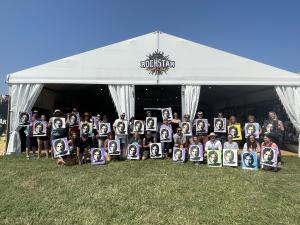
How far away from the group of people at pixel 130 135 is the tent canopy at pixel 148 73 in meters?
1.38

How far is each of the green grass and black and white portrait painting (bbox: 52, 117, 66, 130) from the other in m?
1.32

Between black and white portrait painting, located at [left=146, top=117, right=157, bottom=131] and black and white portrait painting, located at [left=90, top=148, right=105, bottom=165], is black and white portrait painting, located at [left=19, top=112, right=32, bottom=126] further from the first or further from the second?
black and white portrait painting, located at [left=146, top=117, right=157, bottom=131]

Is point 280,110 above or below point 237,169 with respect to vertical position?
above

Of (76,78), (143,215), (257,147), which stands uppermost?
(76,78)

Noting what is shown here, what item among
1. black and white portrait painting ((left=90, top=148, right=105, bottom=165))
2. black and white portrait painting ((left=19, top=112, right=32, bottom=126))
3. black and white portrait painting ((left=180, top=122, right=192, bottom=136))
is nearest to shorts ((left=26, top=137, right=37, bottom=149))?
black and white portrait painting ((left=19, top=112, right=32, bottom=126))

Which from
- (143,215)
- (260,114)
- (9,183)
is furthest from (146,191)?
(260,114)

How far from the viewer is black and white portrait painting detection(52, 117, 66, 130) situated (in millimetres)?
9639

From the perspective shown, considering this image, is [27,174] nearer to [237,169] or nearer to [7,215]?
[7,215]

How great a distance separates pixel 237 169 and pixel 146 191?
3209 millimetres

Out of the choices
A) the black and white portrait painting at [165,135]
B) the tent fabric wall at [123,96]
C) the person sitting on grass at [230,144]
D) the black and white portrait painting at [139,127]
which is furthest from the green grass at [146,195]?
the tent fabric wall at [123,96]

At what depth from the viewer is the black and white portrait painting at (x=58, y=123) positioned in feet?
31.6

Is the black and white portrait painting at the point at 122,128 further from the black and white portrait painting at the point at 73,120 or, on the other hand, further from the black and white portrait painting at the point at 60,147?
the black and white portrait painting at the point at 60,147

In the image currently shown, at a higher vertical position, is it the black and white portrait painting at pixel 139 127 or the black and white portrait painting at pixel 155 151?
the black and white portrait painting at pixel 139 127

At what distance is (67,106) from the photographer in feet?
55.0
